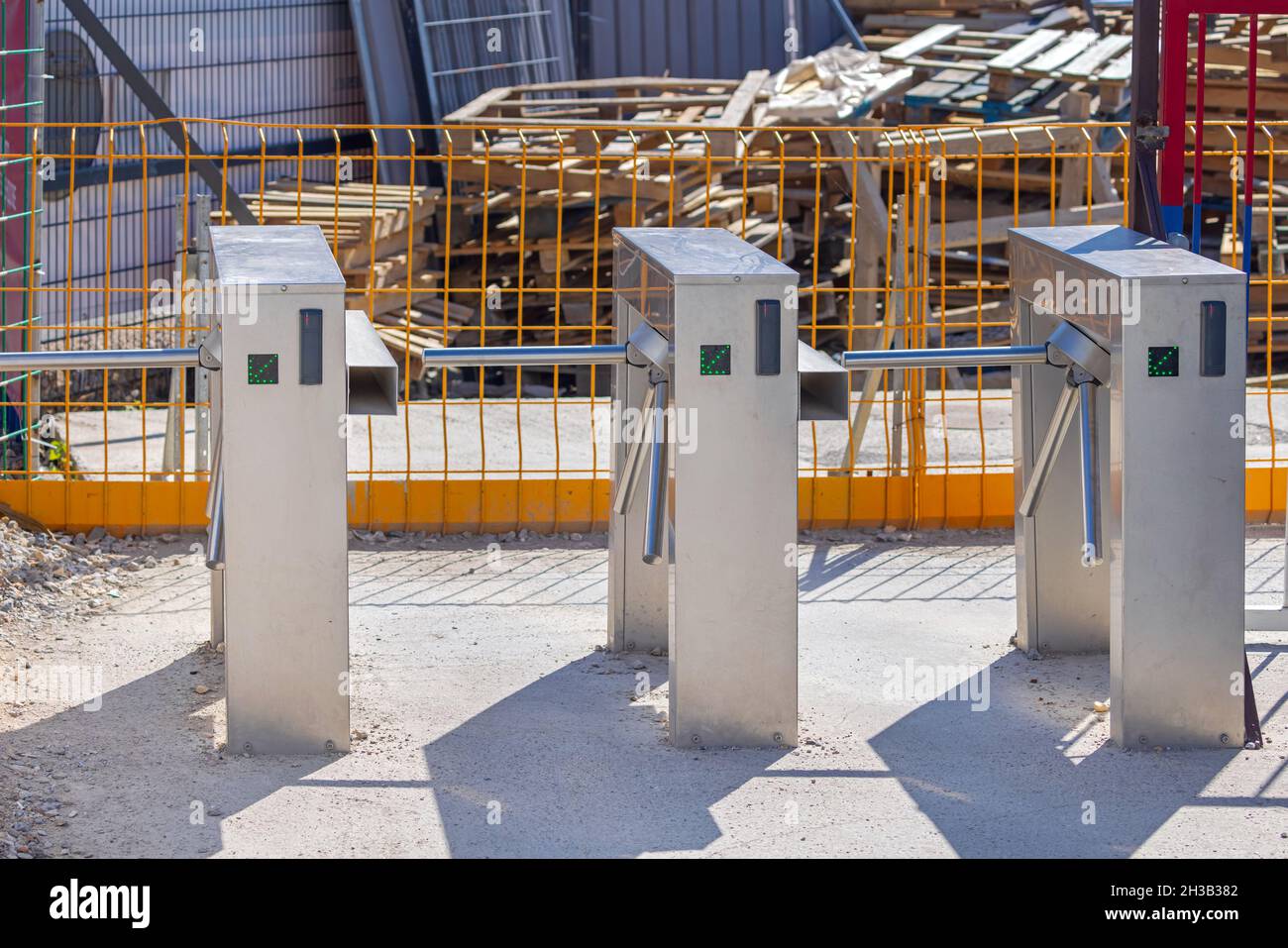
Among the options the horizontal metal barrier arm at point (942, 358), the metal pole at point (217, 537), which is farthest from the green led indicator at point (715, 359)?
the metal pole at point (217, 537)

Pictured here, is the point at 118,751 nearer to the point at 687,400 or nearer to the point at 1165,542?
the point at 687,400

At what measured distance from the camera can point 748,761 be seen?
457 centimetres

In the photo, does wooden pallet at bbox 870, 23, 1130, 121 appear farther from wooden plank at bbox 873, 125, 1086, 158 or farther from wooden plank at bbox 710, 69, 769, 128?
wooden plank at bbox 873, 125, 1086, 158

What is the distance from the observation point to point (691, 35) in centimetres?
1603

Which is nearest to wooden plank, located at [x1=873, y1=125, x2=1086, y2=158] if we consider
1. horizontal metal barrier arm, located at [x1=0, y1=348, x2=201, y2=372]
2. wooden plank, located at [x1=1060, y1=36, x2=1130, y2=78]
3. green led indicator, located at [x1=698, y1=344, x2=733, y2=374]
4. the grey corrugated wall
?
wooden plank, located at [x1=1060, y1=36, x2=1130, y2=78]

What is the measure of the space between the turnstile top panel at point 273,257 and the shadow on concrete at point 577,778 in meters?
1.28

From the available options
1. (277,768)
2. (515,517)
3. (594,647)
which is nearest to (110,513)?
(515,517)

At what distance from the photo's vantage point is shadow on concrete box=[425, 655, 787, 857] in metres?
4.08

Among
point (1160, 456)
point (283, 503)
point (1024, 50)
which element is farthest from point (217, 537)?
point (1024, 50)

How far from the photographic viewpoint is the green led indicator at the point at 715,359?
4418 mm

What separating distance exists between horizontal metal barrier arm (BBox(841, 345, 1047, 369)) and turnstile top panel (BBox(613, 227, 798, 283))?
34cm

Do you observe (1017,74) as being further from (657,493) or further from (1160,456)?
(657,493)

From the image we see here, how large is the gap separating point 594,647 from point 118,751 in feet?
5.30

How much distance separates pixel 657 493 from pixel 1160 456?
125 cm
